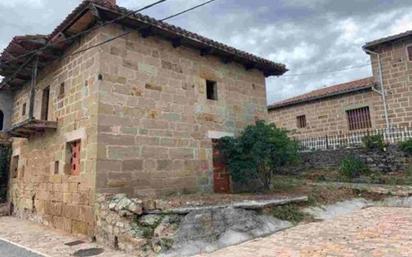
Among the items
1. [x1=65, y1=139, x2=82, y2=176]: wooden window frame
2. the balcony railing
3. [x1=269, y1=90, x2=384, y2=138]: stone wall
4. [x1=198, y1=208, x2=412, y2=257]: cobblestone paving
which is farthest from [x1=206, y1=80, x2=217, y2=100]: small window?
[x1=269, y1=90, x2=384, y2=138]: stone wall

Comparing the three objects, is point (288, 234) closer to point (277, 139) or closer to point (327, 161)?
point (277, 139)

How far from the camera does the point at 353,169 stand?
12.4 metres

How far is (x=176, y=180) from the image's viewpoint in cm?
841

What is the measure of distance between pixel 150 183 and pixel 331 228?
4197 millimetres

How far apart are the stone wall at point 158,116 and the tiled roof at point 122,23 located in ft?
1.05

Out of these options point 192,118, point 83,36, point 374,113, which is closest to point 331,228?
point 192,118

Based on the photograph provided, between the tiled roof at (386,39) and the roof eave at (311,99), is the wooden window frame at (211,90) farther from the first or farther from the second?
the tiled roof at (386,39)

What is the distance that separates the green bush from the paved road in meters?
10.9

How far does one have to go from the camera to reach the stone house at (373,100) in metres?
14.7

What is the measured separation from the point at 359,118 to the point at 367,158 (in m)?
4.27

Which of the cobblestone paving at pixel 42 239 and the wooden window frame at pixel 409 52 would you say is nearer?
the cobblestone paving at pixel 42 239

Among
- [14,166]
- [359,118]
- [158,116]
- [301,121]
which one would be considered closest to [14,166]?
[14,166]

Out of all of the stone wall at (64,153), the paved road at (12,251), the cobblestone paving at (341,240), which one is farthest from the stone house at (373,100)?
the paved road at (12,251)

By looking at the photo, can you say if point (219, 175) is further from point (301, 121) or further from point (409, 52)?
point (409, 52)
